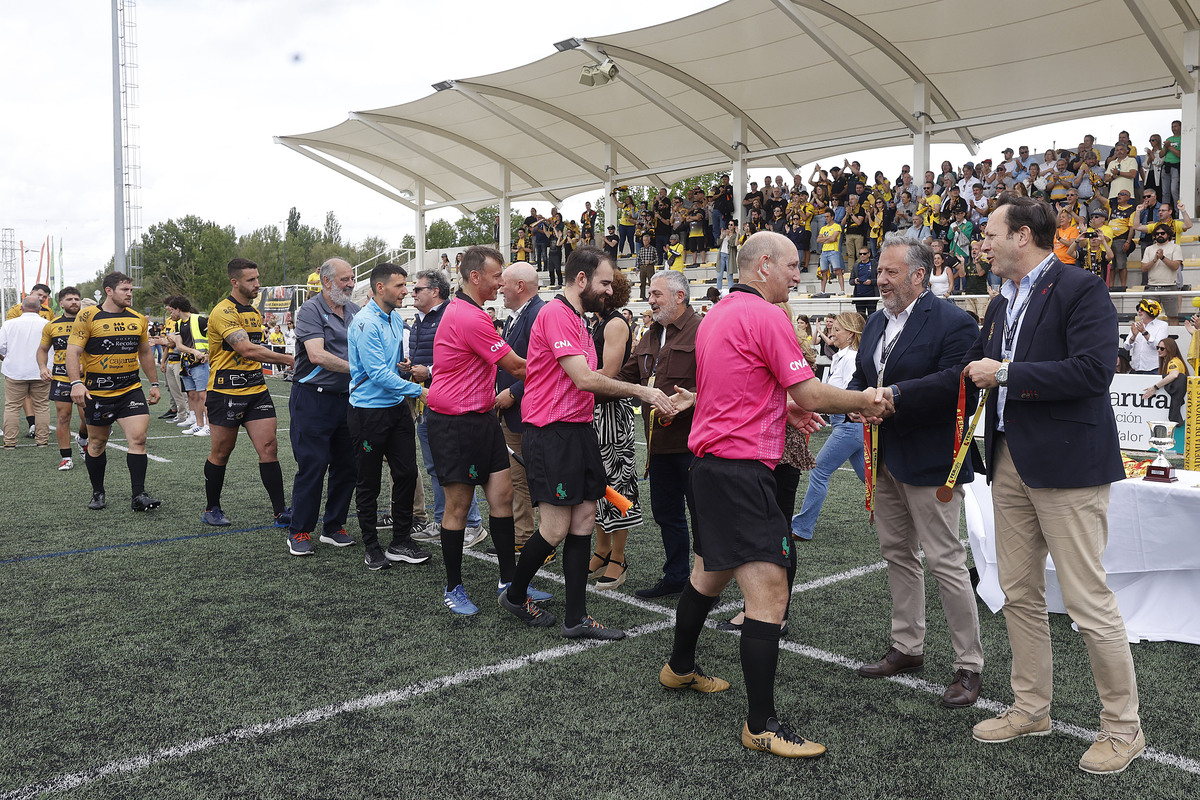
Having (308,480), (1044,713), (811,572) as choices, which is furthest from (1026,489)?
(308,480)

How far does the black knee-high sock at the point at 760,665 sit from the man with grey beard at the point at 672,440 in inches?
76.1

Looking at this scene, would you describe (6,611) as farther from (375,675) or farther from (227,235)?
(227,235)

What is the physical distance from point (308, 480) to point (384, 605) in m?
1.52

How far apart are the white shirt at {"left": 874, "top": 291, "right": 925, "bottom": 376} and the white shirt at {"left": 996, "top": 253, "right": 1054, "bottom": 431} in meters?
0.50

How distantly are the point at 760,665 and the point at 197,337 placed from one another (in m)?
11.0

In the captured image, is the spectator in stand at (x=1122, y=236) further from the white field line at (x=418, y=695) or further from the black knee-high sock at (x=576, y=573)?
the black knee-high sock at (x=576, y=573)

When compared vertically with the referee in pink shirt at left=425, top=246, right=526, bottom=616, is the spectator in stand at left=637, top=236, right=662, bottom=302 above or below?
above

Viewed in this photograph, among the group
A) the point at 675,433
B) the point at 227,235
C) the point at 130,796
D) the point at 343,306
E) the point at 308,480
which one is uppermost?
the point at 227,235

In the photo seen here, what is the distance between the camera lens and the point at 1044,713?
129 inches

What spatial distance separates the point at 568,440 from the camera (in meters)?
4.28

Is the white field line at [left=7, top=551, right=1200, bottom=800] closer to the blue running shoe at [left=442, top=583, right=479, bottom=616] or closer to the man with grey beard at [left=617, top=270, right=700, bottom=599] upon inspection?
the man with grey beard at [left=617, top=270, right=700, bottom=599]

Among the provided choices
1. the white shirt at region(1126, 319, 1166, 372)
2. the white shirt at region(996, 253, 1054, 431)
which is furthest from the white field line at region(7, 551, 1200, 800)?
the white shirt at region(1126, 319, 1166, 372)

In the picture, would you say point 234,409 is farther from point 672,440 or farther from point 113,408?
point 672,440

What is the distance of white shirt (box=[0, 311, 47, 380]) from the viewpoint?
11.2 meters
